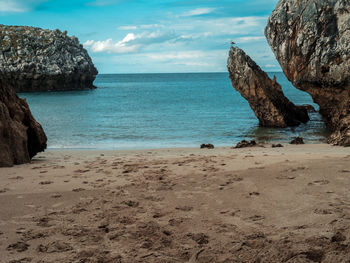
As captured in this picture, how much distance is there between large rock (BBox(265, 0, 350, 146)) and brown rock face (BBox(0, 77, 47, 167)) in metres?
10.9

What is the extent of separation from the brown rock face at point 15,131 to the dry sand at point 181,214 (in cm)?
127

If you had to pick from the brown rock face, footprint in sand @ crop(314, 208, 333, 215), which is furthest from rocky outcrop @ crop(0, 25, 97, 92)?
footprint in sand @ crop(314, 208, 333, 215)

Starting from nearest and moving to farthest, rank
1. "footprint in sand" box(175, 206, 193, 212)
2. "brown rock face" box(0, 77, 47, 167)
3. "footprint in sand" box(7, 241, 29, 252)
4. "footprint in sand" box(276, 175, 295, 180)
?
"footprint in sand" box(7, 241, 29, 252)
"footprint in sand" box(175, 206, 193, 212)
"footprint in sand" box(276, 175, 295, 180)
"brown rock face" box(0, 77, 47, 167)

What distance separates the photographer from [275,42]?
17766 mm

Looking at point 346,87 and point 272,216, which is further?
point 346,87

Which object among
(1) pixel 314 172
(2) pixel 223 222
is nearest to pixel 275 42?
(1) pixel 314 172

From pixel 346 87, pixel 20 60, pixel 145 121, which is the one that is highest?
pixel 20 60

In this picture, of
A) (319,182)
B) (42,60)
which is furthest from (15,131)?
(42,60)

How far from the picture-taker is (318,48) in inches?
618

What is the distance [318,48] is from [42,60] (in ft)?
212

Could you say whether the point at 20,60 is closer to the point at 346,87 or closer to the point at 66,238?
the point at 346,87

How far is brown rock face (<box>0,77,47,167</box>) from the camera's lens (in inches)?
380

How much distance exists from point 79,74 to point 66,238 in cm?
7581

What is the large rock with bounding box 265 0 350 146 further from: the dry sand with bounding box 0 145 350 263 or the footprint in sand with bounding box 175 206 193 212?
the footprint in sand with bounding box 175 206 193 212
